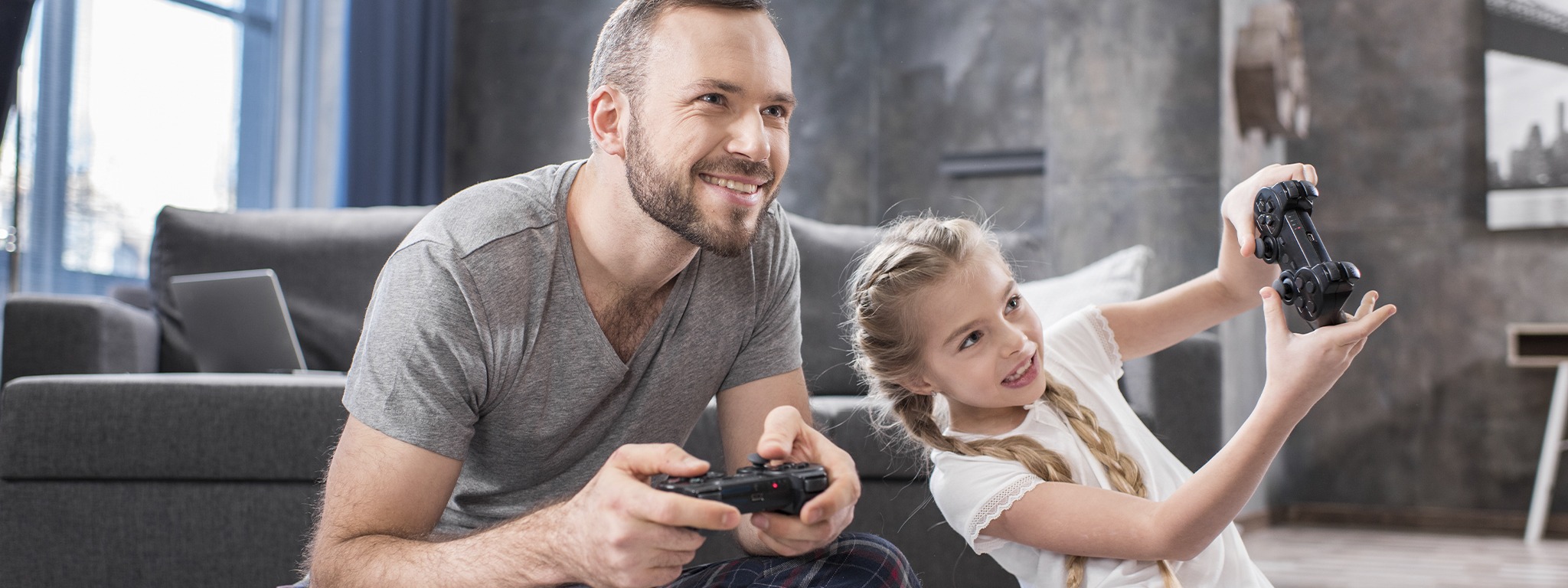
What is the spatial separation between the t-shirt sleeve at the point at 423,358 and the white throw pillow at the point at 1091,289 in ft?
3.68

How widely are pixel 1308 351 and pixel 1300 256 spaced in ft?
0.26

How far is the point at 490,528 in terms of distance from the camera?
1.00 metres

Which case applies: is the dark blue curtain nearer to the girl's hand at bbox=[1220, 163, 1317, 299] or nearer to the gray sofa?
the gray sofa

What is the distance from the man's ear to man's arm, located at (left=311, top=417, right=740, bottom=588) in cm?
35

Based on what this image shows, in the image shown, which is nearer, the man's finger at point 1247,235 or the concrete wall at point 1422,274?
the man's finger at point 1247,235

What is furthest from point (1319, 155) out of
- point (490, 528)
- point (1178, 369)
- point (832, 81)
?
point (490, 528)

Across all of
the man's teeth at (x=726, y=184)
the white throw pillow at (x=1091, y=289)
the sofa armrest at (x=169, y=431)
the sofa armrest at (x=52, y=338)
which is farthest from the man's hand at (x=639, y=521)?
the sofa armrest at (x=52, y=338)

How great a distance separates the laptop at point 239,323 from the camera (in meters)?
2.24

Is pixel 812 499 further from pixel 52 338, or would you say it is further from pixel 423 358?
pixel 52 338

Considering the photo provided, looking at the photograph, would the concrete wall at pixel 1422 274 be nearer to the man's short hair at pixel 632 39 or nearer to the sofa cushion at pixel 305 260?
the sofa cushion at pixel 305 260

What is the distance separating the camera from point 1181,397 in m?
1.93

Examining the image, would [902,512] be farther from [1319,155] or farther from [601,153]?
[1319,155]

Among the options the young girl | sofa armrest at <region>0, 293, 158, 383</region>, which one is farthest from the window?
the young girl

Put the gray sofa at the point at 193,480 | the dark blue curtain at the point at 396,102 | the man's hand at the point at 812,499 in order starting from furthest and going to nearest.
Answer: the dark blue curtain at the point at 396,102 < the gray sofa at the point at 193,480 < the man's hand at the point at 812,499
